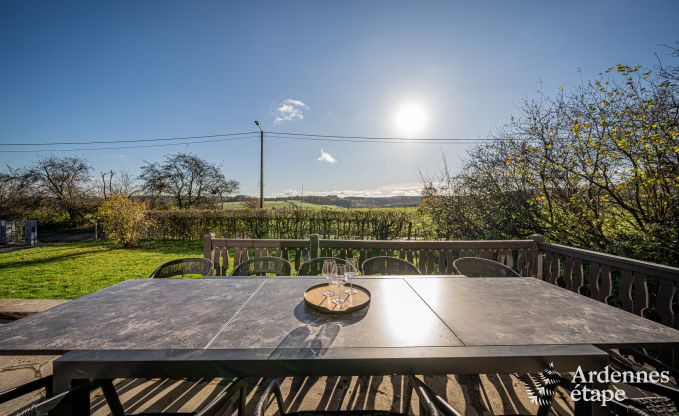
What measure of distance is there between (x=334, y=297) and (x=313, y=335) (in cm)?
49

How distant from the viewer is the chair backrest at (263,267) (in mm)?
2754

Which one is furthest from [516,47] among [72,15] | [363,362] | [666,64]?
[72,15]

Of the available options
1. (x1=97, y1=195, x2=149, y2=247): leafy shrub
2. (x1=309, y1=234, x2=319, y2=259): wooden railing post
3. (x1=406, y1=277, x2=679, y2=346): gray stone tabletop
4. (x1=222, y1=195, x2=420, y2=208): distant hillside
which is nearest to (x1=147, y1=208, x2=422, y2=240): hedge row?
(x1=222, y1=195, x2=420, y2=208): distant hillside

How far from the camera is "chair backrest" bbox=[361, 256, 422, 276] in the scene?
2869 millimetres

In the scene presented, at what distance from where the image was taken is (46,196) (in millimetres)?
14664

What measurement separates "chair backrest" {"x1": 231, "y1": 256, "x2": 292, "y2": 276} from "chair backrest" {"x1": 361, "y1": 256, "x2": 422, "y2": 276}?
88 cm

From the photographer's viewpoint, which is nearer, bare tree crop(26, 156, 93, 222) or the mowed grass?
the mowed grass

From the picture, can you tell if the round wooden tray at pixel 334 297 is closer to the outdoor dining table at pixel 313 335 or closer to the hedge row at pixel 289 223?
the outdoor dining table at pixel 313 335

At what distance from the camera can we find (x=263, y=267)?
281 cm

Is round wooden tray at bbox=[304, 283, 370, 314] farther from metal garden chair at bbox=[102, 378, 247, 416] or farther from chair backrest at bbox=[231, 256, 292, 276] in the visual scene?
chair backrest at bbox=[231, 256, 292, 276]

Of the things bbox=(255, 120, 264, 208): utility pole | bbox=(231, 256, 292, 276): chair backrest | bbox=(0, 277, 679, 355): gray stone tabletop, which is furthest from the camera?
bbox=(255, 120, 264, 208): utility pole

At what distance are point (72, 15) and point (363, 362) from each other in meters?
Answer: 10.3

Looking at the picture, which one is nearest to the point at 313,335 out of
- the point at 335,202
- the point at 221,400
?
the point at 221,400

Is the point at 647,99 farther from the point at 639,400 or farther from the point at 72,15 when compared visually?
the point at 72,15
